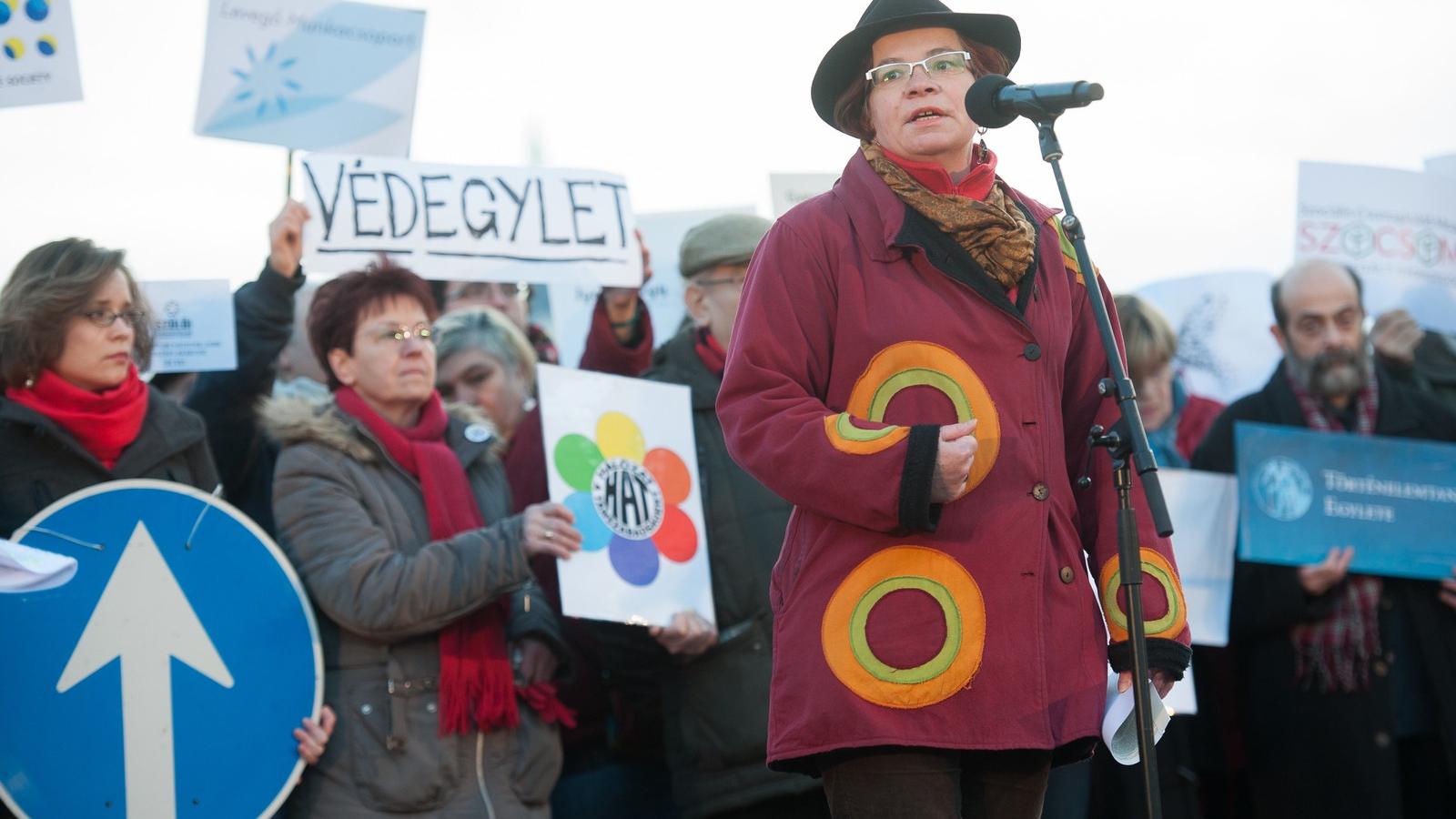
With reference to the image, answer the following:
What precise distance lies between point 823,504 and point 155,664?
2253mm

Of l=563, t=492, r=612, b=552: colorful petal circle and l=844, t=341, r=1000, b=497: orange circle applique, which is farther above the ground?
l=844, t=341, r=1000, b=497: orange circle applique

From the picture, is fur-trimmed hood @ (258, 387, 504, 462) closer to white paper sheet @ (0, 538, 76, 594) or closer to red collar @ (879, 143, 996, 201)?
white paper sheet @ (0, 538, 76, 594)

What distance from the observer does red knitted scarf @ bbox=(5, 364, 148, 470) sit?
4.80 m

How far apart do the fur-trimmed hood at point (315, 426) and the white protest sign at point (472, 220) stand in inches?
28.7

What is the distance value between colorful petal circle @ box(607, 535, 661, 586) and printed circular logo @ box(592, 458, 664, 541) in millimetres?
27

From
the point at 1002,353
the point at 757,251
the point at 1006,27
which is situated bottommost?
the point at 1002,353

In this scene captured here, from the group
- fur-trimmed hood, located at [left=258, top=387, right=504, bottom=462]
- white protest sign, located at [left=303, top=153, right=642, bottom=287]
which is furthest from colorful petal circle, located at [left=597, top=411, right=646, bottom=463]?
white protest sign, located at [left=303, top=153, right=642, bottom=287]

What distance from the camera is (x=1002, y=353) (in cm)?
341

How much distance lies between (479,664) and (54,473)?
1300 mm

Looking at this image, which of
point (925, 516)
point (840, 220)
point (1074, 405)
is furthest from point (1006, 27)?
point (925, 516)

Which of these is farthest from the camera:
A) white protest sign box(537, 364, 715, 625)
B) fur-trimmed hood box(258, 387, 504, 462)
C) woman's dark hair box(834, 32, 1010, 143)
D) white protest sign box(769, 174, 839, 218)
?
white protest sign box(769, 174, 839, 218)

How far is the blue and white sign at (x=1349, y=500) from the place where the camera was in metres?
6.52

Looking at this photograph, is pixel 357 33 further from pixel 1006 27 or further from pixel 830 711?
pixel 830 711

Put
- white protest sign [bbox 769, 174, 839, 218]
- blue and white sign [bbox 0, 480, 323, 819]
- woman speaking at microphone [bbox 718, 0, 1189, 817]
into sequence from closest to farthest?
1. woman speaking at microphone [bbox 718, 0, 1189, 817]
2. blue and white sign [bbox 0, 480, 323, 819]
3. white protest sign [bbox 769, 174, 839, 218]
